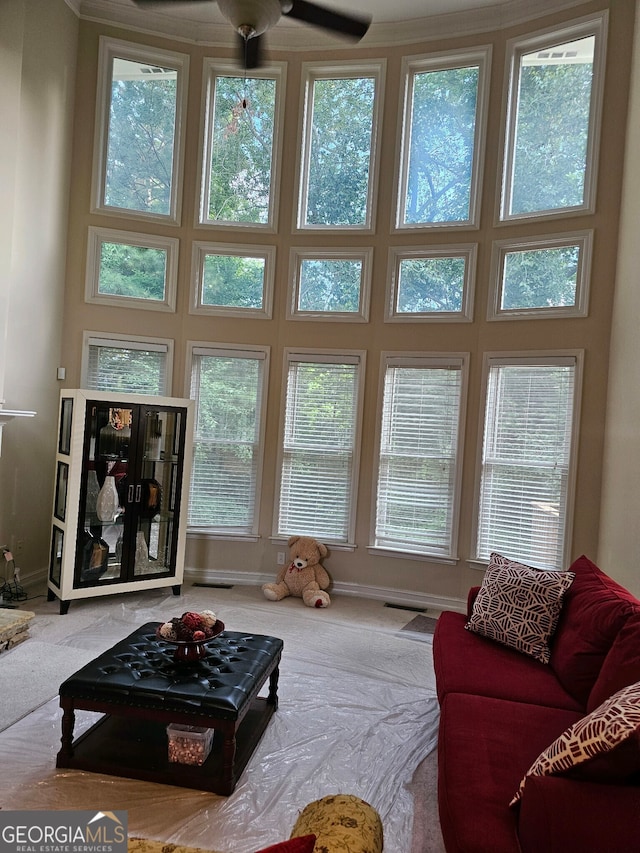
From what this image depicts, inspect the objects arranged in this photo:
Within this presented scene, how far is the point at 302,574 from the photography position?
18.0 ft

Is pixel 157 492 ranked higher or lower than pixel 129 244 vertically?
lower

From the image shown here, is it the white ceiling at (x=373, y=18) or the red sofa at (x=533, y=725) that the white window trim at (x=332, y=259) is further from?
the red sofa at (x=533, y=725)

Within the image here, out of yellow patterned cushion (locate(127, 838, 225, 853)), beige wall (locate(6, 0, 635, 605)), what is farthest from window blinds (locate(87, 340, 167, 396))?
yellow patterned cushion (locate(127, 838, 225, 853))

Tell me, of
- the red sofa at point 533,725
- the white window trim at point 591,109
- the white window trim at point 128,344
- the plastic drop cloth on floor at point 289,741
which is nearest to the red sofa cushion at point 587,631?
the red sofa at point 533,725

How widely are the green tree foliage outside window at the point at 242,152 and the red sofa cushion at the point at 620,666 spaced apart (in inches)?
185

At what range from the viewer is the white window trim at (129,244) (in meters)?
5.57

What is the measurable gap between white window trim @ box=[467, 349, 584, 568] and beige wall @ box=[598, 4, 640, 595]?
0.23m

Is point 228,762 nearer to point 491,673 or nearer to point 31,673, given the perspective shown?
point 491,673

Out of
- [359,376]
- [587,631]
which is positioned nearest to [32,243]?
[359,376]

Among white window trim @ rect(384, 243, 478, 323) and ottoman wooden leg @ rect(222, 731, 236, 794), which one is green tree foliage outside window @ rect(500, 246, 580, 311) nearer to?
white window trim @ rect(384, 243, 478, 323)

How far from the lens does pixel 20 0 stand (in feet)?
15.4

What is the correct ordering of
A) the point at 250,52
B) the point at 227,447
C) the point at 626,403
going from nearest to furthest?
the point at 250,52
the point at 626,403
the point at 227,447

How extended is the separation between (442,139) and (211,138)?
2.13 metres

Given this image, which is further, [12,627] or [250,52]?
[12,627]
